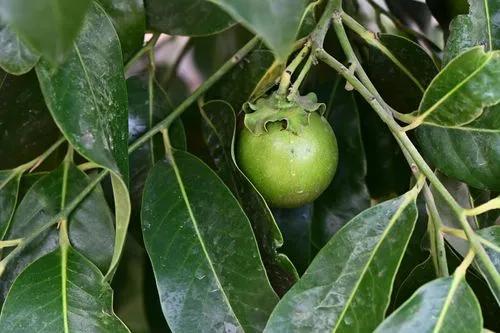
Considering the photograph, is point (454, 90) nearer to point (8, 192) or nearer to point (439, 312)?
point (439, 312)

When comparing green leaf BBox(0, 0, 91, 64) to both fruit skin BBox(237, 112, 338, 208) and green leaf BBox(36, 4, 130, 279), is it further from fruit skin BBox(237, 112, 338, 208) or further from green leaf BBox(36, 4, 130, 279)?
fruit skin BBox(237, 112, 338, 208)

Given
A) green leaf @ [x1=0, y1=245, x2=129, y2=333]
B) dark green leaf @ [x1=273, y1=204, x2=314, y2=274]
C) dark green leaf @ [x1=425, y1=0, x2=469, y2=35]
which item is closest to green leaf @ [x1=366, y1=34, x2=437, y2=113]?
dark green leaf @ [x1=425, y1=0, x2=469, y2=35]

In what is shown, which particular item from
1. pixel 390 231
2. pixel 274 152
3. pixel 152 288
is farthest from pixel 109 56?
pixel 152 288

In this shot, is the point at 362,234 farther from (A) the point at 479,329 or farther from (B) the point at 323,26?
(B) the point at 323,26

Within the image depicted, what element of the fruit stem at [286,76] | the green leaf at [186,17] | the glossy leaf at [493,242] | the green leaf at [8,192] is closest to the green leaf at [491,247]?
the glossy leaf at [493,242]

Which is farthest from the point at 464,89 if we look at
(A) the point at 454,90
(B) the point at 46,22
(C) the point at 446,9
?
(B) the point at 46,22

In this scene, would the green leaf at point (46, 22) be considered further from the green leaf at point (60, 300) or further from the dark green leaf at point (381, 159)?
the dark green leaf at point (381, 159)
